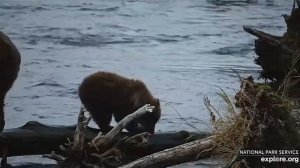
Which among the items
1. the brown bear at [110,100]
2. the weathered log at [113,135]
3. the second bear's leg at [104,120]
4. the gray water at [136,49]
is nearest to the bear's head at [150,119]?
the brown bear at [110,100]

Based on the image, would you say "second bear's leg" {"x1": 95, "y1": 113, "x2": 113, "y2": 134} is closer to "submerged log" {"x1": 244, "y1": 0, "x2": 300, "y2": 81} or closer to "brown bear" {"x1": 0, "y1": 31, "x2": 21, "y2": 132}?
"brown bear" {"x1": 0, "y1": 31, "x2": 21, "y2": 132}

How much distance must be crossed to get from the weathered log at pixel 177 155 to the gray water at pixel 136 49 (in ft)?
4.28

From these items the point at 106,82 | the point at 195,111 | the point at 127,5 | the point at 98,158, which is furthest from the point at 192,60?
the point at 127,5

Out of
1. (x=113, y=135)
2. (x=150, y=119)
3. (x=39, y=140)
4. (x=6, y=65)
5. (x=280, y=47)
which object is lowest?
(x=150, y=119)

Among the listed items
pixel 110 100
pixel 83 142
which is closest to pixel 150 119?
pixel 110 100

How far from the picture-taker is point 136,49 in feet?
27.6

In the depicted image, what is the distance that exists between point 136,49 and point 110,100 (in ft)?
11.4

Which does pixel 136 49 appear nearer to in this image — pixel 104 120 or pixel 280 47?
pixel 280 47

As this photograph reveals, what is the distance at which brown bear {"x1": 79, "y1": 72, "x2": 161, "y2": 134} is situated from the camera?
4.96 metres

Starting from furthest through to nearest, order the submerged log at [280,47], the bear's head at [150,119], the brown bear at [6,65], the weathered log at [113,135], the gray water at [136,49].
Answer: the gray water at [136,49]
the submerged log at [280,47]
the bear's head at [150,119]
the brown bear at [6,65]
the weathered log at [113,135]

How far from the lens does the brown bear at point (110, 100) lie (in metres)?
4.96

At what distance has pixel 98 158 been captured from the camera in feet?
12.8

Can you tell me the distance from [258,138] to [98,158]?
1134 millimetres

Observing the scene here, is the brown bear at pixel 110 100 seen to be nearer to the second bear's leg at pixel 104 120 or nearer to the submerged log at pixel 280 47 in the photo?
the second bear's leg at pixel 104 120
